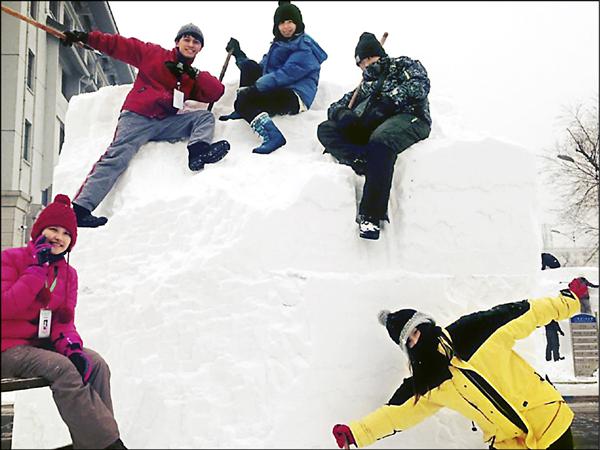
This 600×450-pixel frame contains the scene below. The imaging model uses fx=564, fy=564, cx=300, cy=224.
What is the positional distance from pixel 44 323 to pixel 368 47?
2367 mm

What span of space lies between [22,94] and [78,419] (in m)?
1.40

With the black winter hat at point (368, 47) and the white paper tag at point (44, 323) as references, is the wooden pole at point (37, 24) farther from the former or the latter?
the black winter hat at point (368, 47)

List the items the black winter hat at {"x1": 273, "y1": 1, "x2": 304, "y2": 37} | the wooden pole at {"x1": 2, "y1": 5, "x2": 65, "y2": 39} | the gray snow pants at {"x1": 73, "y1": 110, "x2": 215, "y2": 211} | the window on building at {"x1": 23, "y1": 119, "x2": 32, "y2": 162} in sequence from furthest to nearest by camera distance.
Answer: the black winter hat at {"x1": 273, "y1": 1, "x2": 304, "y2": 37} < the gray snow pants at {"x1": 73, "y1": 110, "x2": 215, "y2": 211} < the window on building at {"x1": 23, "y1": 119, "x2": 32, "y2": 162} < the wooden pole at {"x1": 2, "y1": 5, "x2": 65, "y2": 39}

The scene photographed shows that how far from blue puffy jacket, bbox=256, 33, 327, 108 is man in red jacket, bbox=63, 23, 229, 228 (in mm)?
478

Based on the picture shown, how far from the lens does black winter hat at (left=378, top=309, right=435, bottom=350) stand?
Result: 2.45 m

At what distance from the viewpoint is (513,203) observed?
123 inches

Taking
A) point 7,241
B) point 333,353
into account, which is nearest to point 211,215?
point 333,353

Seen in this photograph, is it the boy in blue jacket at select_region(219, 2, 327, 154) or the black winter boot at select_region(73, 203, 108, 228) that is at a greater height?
the boy in blue jacket at select_region(219, 2, 327, 154)

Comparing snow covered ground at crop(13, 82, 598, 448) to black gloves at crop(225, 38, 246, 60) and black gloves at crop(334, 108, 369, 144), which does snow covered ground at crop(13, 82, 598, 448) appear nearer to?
black gloves at crop(334, 108, 369, 144)

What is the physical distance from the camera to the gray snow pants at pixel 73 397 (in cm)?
207

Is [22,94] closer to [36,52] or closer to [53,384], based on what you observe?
[36,52]

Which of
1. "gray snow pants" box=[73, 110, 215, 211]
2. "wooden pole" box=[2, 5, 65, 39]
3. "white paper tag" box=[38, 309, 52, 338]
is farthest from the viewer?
"gray snow pants" box=[73, 110, 215, 211]

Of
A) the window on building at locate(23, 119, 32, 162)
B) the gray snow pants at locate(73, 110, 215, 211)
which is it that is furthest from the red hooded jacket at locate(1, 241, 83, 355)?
the gray snow pants at locate(73, 110, 215, 211)

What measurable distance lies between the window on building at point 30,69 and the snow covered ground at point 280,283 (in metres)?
0.81
